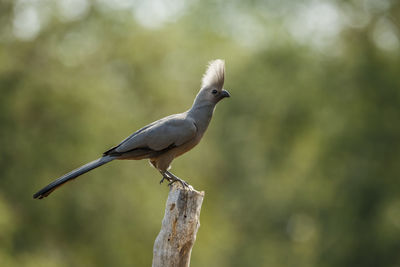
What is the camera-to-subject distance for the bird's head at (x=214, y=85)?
759 centimetres

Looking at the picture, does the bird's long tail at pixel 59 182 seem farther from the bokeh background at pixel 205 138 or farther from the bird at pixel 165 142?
the bokeh background at pixel 205 138

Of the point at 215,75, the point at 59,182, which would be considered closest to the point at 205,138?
the point at 215,75

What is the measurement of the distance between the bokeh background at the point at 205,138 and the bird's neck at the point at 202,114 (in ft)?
21.2

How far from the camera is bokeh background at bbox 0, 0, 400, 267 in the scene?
1374 cm

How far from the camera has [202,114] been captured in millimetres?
7398

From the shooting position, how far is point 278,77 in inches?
889

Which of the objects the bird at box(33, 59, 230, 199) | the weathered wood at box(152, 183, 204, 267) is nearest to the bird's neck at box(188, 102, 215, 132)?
the bird at box(33, 59, 230, 199)

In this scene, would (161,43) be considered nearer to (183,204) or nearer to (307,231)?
(307,231)

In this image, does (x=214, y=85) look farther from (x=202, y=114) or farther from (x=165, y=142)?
(x=165, y=142)

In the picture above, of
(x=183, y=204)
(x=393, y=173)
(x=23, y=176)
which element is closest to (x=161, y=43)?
(x=23, y=176)

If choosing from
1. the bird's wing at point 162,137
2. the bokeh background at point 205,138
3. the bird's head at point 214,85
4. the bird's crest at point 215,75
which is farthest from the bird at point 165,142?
the bokeh background at point 205,138

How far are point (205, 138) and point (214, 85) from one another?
10622 millimetres

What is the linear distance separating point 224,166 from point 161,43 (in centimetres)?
683

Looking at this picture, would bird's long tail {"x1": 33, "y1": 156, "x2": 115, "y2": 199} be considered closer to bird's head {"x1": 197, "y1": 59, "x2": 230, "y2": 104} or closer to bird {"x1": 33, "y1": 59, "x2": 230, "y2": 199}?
bird {"x1": 33, "y1": 59, "x2": 230, "y2": 199}
